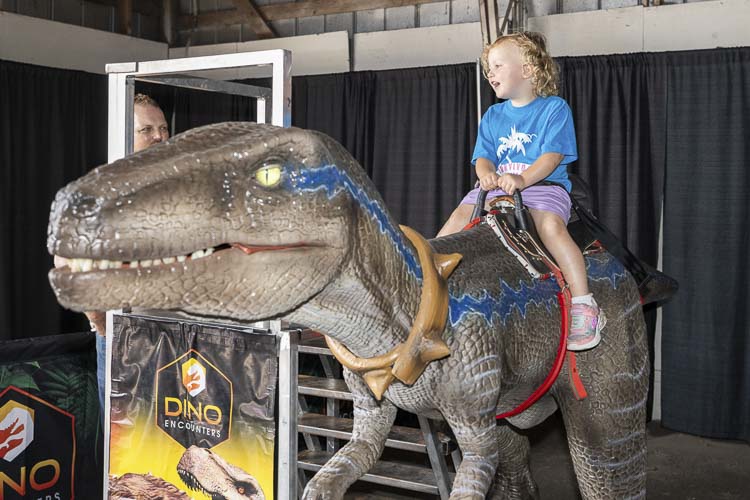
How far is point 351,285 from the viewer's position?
3.99 ft

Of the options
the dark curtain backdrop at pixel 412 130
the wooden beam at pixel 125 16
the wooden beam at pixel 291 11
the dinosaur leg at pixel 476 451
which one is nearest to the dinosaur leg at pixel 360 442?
the dinosaur leg at pixel 476 451

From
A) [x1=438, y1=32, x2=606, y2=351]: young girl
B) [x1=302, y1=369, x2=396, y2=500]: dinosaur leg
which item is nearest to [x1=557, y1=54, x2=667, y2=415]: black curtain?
[x1=438, y1=32, x2=606, y2=351]: young girl

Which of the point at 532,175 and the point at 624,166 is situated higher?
the point at 624,166

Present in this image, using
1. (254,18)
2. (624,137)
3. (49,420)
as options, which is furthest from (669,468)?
(254,18)

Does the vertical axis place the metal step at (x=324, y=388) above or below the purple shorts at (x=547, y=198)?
below

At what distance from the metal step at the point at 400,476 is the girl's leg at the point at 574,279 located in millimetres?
1426

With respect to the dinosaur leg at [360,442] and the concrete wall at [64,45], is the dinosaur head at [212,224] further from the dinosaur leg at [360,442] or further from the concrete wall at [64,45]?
the concrete wall at [64,45]

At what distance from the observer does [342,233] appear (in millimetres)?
1164

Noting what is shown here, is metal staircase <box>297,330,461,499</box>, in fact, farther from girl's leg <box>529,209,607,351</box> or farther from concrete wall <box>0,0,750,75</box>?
concrete wall <box>0,0,750,75</box>

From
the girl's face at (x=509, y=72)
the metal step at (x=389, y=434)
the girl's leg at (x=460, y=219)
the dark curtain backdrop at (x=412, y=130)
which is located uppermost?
the dark curtain backdrop at (x=412, y=130)

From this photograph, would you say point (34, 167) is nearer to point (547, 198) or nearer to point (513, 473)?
point (513, 473)

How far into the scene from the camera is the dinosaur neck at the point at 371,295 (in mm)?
1208

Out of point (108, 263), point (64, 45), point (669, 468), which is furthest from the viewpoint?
point (64, 45)

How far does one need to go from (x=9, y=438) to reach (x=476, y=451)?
2.60 meters
